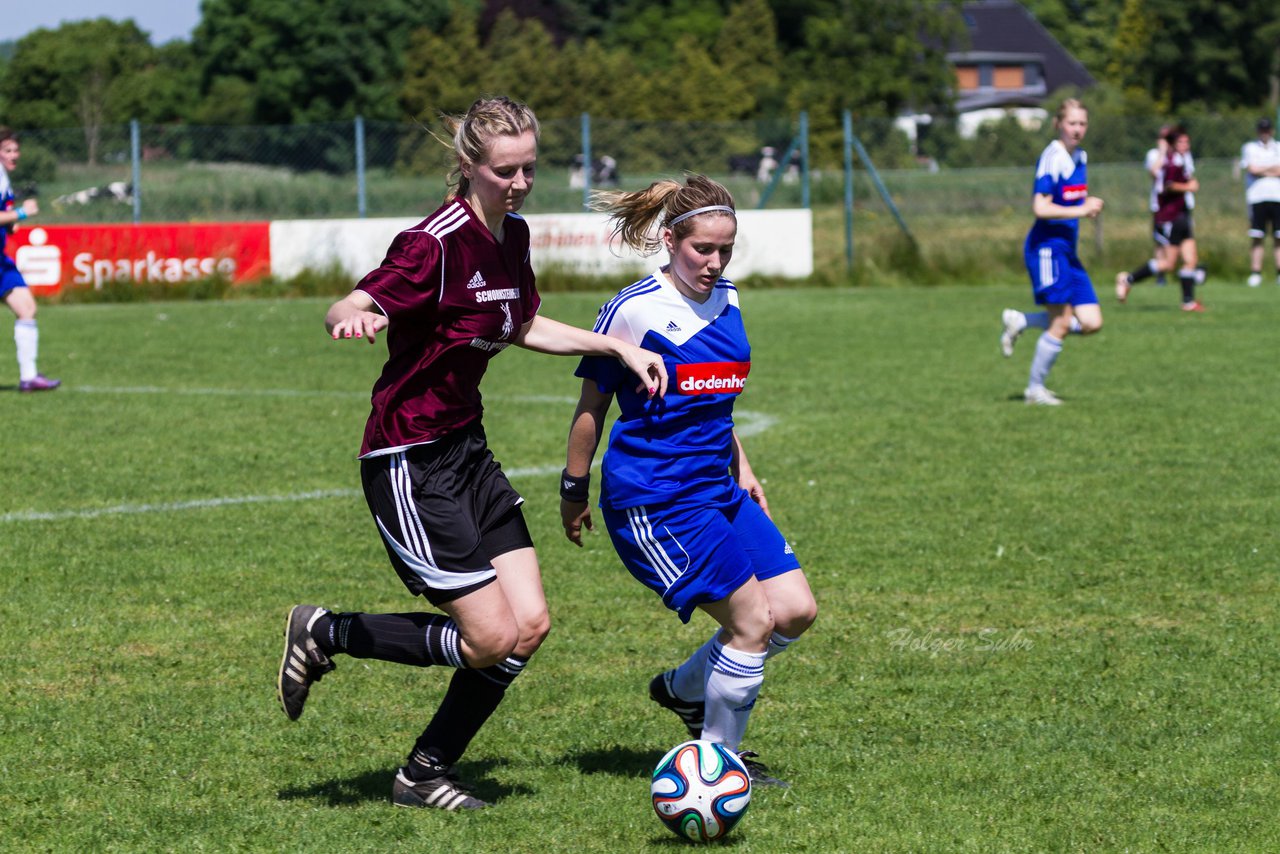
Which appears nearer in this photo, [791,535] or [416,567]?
[416,567]

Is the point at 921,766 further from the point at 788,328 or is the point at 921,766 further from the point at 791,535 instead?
the point at 788,328

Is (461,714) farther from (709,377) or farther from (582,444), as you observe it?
(709,377)

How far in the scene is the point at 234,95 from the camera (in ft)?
230

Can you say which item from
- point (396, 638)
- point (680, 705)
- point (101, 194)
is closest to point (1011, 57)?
point (101, 194)

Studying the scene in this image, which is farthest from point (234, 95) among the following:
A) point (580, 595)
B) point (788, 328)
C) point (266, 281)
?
point (580, 595)

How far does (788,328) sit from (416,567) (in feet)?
A: 48.1

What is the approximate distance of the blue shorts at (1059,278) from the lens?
12469 millimetres

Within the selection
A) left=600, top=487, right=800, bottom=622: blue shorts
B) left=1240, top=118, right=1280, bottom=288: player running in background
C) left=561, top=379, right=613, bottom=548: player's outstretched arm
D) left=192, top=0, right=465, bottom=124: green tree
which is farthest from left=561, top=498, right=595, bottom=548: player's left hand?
left=192, top=0, right=465, bottom=124: green tree

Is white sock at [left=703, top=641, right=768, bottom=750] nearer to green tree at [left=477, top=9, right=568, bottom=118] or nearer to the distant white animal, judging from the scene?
the distant white animal

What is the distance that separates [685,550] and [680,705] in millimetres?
697

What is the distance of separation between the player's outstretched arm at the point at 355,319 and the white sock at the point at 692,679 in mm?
1375

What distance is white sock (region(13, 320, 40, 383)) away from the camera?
44.0 feet

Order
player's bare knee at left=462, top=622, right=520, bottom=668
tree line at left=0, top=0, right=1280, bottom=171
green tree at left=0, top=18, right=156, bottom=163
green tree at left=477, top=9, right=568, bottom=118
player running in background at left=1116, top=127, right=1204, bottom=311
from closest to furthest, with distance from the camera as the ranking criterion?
player's bare knee at left=462, top=622, right=520, bottom=668 → player running in background at left=1116, top=127, right=1204, bottom=311 → green tree at left=477, top=9, right=568, bottom=118 → tree line at left=0, top=0, right=1280, bottom=171 → green tree at left=0, top=18, right=156, bottom=163

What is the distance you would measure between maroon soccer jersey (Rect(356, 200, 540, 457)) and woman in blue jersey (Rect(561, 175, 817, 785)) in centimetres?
31
